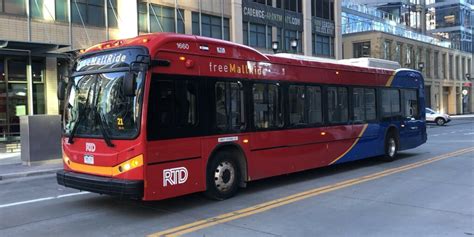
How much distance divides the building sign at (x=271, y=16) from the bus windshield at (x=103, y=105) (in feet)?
88.1

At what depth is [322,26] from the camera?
42.7 m

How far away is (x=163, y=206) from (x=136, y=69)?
248 cm

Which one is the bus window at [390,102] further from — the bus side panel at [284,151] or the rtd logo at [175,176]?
the rtd logo at [175,176]

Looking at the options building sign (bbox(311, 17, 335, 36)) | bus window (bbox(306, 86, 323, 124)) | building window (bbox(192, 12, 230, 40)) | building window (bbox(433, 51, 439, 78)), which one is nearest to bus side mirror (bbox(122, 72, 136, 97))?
bus window (bbox(306, 86, 323, 124))

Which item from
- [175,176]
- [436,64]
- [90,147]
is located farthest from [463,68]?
[90,147]

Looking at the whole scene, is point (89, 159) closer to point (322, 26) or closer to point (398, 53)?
point (322, 26)

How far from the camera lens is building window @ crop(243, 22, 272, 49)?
34.7m

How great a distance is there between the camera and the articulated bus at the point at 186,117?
24.8 feet

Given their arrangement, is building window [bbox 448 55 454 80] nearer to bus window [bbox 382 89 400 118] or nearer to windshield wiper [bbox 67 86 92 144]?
bus window [bbox 382 89 400 118]

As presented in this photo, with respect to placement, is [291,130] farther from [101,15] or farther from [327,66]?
[101,15]

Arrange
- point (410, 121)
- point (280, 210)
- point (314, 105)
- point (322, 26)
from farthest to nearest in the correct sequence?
point (322, 26) < point (410, 121) < point (314, 105) < point (280, 210)

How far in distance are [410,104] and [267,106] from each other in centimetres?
797

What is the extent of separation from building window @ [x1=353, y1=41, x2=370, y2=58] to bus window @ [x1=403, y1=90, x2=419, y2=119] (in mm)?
42912

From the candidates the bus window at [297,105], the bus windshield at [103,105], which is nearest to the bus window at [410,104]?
the bus window at [297,105]
